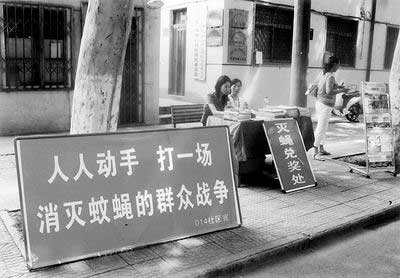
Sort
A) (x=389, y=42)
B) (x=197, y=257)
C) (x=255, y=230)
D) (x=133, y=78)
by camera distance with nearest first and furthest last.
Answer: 1. (x=197, y=257)
2. (x=255, y=230)
3. (x=133, y=78)
4. (x=389, y=42)

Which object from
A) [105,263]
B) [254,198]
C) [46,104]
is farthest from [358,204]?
[46,104]

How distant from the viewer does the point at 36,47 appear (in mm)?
9680

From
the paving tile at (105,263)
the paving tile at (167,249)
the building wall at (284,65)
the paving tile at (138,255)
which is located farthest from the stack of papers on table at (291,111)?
the building wall at (284,65)

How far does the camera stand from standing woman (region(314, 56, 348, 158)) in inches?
335

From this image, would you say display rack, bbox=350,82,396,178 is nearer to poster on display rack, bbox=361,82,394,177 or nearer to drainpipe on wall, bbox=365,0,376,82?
poster on display rack, bbox=361,82,394,177

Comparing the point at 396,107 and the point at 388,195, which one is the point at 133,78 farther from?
the point at 388,195

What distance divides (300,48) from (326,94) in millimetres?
1162

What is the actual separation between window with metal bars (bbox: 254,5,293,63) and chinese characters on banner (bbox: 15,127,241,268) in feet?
30.7

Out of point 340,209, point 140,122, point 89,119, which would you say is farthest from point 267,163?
point 140,122

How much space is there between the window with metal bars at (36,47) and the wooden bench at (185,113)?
3146mm

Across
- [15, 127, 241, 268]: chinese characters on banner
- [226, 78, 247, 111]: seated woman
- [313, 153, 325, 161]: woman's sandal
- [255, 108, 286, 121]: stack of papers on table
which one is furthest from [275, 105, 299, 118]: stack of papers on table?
Result: [15, 127, 241, 268]: chinese characters on banner

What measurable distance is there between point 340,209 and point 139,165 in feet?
9.64

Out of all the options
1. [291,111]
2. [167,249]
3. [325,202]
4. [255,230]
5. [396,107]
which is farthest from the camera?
[396,107]

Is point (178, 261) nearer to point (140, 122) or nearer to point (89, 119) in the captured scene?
point (89, 119)
